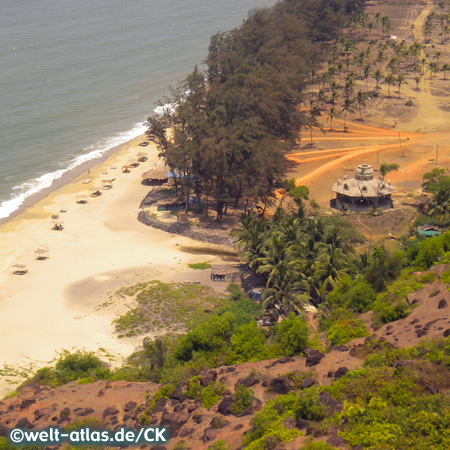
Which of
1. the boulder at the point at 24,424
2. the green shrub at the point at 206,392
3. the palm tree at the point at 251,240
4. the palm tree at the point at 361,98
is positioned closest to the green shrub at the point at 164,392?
the green shrub at the point at 206,392

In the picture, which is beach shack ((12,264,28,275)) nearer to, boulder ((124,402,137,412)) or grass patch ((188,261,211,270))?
grass patch ((188,261,211,270))

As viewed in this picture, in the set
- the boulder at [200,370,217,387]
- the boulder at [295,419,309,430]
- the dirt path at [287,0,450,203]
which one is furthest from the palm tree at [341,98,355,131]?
the boulder at [295,419,309,430]

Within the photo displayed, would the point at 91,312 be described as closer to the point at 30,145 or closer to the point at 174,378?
the point at 174,378

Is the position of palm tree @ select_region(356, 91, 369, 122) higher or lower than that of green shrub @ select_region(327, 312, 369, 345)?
higher

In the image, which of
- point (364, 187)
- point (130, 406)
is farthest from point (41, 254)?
point (364, 187)

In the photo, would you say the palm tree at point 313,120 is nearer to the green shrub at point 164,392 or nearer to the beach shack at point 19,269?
the beach shack at point 19,269

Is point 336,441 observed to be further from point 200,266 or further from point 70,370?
point 200,266

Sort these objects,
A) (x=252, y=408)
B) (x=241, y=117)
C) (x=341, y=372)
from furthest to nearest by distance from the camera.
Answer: (x=241, y=117)
(x=341, y=372)
(x=252, y=408)
